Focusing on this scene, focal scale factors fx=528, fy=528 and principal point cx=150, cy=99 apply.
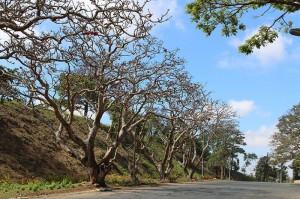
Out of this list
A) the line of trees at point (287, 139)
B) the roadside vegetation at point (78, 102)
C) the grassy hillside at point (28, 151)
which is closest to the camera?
the roadside vegetation at point (78, 102)

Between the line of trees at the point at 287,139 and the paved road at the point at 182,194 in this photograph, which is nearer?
the paved road at the point at 182,194

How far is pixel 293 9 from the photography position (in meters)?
16.5

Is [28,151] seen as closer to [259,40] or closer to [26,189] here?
[26,189]

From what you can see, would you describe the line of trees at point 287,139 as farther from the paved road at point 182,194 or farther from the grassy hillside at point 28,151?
the paved road at point 182,194

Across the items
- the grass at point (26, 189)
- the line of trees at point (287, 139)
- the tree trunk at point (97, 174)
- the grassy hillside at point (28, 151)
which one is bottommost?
the grass at point (26, 189)

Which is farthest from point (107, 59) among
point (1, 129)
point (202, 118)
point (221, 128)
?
point (221, 128)

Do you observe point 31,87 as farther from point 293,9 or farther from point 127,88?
point 293,9

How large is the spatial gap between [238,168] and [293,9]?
314 feet

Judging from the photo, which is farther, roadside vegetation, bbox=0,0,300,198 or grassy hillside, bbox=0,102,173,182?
grassy hillside, bbox=0,102,173,182

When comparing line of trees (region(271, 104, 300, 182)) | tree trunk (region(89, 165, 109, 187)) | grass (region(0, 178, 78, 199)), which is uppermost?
line of trees (region(271, 104, 300, 182))

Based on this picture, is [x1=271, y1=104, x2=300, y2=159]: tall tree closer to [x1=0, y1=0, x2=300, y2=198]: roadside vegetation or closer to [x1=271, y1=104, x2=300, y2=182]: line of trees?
[x1=271, y1=104, x2=300, y2=182]: line of trees

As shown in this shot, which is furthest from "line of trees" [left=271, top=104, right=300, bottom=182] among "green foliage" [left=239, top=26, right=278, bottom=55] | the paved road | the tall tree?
"green foliage" [left=239, top=26, right=278, bottom=55]

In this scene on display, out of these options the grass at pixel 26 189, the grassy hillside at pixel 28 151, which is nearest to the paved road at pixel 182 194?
the grass at pixel 26 189

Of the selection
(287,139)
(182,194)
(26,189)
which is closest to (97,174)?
(182,194)
